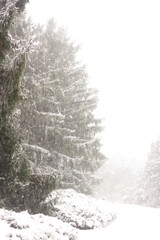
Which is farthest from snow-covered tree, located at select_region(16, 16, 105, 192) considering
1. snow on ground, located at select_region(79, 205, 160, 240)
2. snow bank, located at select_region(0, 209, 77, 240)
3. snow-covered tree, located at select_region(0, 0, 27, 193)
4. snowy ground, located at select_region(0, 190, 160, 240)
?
snow bank, located at select_region(0, 209, 77, 240)

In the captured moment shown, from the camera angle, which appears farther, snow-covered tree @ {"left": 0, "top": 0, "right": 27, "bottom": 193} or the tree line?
the tree line

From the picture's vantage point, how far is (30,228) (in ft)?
20.2

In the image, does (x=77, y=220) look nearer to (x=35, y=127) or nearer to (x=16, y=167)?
(x=16, y=167)

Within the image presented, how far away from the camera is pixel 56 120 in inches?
551

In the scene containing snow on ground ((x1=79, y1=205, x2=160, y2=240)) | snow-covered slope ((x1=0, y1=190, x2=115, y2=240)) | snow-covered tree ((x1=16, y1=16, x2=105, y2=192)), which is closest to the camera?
snow-covered slope ((x1=0, y1=190, x2=115, y2=240))

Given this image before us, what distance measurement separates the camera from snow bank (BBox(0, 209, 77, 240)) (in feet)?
17.7

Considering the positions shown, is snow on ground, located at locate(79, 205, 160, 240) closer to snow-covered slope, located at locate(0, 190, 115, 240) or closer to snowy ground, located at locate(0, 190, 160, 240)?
snowy ground, located at locate(0, 190, 160, 240)

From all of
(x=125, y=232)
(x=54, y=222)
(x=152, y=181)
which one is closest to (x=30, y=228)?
(x=54, y=222)

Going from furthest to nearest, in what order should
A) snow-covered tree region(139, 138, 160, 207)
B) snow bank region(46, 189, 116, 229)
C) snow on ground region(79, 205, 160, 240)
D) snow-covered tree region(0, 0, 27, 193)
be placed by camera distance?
snow-covered tree region(139, 138, 160, 207), snow bank region(46, 189, 116, 229), snow on ground region(79, 205, 160, 240), snow-covered tree region(0, 0, 27, 193)

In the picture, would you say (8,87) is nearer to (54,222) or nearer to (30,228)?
(30,228)

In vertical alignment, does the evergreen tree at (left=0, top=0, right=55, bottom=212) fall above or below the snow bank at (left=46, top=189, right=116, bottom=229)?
above

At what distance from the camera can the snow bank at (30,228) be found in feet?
17.7

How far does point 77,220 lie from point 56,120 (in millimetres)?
5586

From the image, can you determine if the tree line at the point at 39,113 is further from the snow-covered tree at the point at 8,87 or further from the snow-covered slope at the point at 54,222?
the snow-covered slope at the point at 54,222
